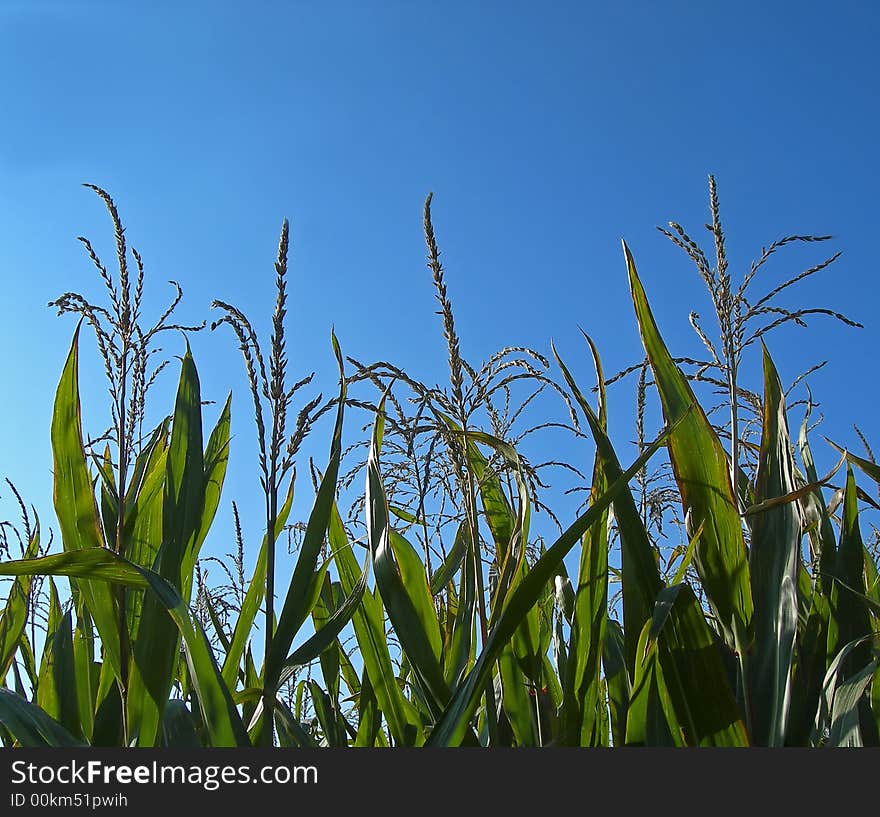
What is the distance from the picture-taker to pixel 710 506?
1.45 meters

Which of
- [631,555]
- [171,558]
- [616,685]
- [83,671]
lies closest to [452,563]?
[616,685]

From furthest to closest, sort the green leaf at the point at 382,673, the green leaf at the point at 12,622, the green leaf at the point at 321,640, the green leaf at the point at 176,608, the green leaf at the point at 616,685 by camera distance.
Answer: the green leaf at the point at 12,622 → the green leaf at the point at 382,673 → the green leaf at the point at 616,685 → the green leaf at the point at 321,640 → the green leaf at the point at 176,608

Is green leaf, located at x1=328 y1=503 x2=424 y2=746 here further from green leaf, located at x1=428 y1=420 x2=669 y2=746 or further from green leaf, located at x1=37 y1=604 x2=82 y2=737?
green leaf, located at x1=37 y1=604 x2=82 y2=737

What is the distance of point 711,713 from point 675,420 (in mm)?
516

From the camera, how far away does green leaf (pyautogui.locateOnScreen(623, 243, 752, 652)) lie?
1.41 meters

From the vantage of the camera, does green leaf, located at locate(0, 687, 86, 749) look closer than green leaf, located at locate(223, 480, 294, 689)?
Yes

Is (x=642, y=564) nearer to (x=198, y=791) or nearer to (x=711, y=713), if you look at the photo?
(x=711, y=713)

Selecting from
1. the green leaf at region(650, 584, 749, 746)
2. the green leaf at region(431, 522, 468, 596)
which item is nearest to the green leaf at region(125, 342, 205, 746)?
the green leaf at region(431, 522, 468, 596)

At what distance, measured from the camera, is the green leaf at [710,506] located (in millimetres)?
1410

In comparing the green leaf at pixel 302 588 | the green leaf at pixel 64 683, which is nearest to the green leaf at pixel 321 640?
the green leaf at pixel 302 588

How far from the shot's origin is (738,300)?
5.34 feet

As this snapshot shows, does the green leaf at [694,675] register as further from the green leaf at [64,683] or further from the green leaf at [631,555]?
the green leaf at [64,683]

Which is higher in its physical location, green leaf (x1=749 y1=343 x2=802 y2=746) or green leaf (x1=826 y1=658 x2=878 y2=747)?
green leaf (x1=749 y1=343 x2=802 y2=746)

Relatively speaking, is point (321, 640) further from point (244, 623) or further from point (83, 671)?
point (83, 671)
